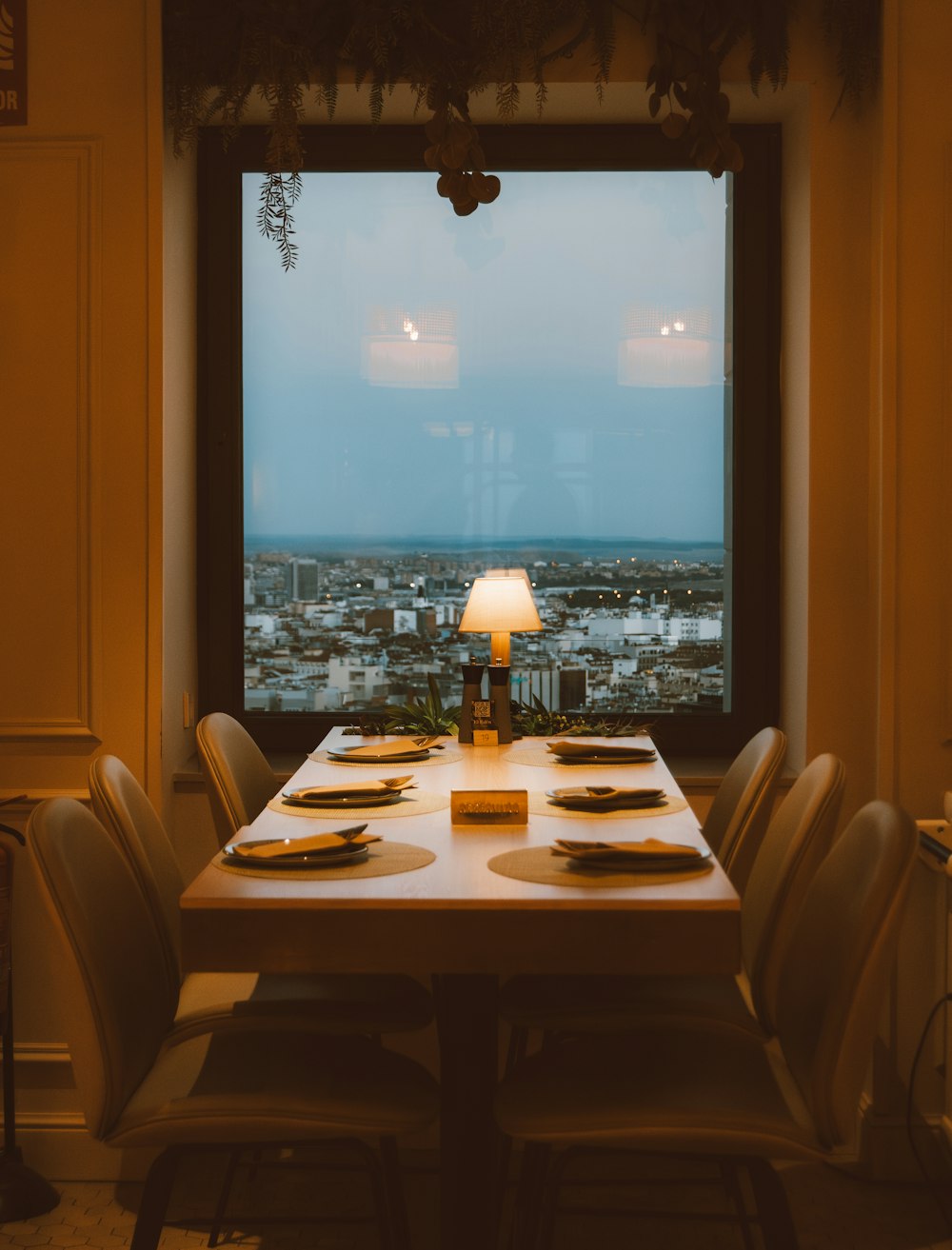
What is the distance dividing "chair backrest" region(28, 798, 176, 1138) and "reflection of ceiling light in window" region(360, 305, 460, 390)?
1.85 metres

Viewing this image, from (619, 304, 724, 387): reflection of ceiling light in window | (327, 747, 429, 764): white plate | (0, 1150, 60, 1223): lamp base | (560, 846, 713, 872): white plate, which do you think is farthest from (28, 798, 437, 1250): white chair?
(619, 304, 724, 387): reflection of ceiling light in window

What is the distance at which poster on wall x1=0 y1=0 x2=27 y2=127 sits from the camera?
114 inches

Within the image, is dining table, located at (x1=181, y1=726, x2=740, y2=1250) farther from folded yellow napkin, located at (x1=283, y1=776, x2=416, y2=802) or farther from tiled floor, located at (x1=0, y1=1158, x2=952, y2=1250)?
tiled floor, located at (x1=0, y1=1158, x2=952, y2=1250)

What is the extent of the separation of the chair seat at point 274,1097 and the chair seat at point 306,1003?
0.07 meters

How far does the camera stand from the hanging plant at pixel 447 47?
2826mm

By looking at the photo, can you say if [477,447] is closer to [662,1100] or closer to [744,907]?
[744,907]

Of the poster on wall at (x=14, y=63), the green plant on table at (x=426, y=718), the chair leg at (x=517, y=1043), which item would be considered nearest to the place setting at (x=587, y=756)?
the green plant on table at (x=426, y=718)

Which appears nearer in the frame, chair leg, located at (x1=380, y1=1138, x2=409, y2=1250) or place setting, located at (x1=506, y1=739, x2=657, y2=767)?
chair leg, located at (x1=380, y1=1138, x2=409, y2=1250)

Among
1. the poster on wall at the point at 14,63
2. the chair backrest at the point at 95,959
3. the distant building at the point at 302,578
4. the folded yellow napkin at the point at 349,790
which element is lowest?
the chair backrest at the point at 95,959

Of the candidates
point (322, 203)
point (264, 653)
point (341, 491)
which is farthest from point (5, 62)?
point (264, 653)

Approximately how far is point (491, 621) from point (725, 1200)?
1.41 m

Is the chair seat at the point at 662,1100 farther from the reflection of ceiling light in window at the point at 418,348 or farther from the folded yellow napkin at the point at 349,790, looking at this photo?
the reflection of ceiling light in window at the point at 418,348

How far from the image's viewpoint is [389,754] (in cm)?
262

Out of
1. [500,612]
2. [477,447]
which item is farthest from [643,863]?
[477,447]
